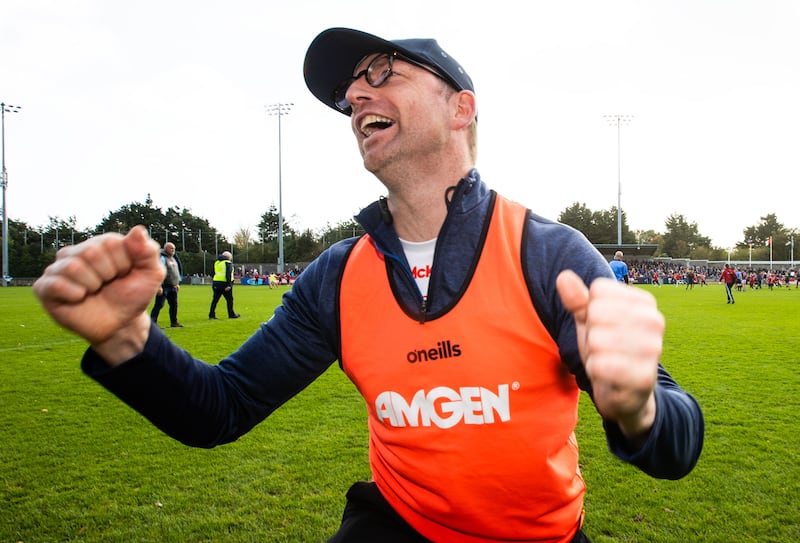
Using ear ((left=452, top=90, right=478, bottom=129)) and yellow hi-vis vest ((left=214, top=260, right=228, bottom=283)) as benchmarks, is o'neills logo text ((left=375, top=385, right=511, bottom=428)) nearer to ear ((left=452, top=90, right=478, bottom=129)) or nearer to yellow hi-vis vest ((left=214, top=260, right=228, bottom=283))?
ear ((left=452, top=90, right=478, bottom=129))

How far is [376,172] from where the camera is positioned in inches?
85.2

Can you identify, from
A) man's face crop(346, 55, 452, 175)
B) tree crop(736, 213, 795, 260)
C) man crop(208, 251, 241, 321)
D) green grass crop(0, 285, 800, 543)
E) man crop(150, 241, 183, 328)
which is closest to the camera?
man's face crop(346, 55, 452, 175)

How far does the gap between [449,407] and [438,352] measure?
0.17 meters

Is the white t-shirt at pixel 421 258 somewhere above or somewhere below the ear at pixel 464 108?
below

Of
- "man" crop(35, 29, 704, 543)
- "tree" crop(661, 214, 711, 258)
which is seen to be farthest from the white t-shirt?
"tree" crop(661, 214, 711, 258)

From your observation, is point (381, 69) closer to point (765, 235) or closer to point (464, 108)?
point (464, 108)

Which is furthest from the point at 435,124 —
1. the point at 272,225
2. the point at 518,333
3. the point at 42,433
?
the point at 272,225

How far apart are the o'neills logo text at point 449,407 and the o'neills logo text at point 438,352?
99 mm

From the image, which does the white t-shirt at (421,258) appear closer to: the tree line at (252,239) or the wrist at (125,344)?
the wrist at (125,344)

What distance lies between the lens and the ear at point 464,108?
7.20 ft

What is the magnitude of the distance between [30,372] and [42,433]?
376cm

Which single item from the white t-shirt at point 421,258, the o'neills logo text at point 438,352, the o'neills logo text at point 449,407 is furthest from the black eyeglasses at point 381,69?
the o'neills logo text at point 449,407

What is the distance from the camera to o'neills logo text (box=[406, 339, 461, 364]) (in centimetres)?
172

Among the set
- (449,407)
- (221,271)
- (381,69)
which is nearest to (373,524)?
(449,407)
